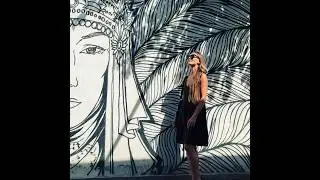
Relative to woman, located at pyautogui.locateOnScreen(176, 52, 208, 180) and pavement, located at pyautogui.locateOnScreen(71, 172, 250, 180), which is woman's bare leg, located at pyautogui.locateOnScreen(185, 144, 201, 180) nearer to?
woman, located at pyautogui.locateOnScreen(176, 52, 208, 180)

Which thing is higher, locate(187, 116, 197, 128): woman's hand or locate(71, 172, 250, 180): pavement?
locate(187, 116, 197, 128): woman's hand

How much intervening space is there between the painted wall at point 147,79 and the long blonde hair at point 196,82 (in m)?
0.09

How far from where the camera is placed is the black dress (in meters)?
7.25

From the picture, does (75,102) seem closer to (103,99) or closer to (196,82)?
(103,99)

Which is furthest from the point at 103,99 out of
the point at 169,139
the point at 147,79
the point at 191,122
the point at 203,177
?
the point at 203,177

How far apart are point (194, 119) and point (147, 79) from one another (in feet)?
3.04

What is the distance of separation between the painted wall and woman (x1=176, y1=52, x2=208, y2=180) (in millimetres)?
163

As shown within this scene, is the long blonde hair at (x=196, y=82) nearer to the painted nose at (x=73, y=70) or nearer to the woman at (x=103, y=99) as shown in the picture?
the woman at (x=103, y=99)

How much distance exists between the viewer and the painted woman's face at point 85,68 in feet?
23.7

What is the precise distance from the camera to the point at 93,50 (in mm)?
7266

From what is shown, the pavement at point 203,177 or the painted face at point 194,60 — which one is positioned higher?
the painted face at point 194,60

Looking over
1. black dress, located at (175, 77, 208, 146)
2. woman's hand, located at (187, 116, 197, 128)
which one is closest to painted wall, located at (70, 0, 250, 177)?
black dress, located at (175, 77, 208, 146)

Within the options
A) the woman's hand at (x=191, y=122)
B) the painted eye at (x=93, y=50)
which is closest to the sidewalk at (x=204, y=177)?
the woman's hand at (x=191, y=122)
